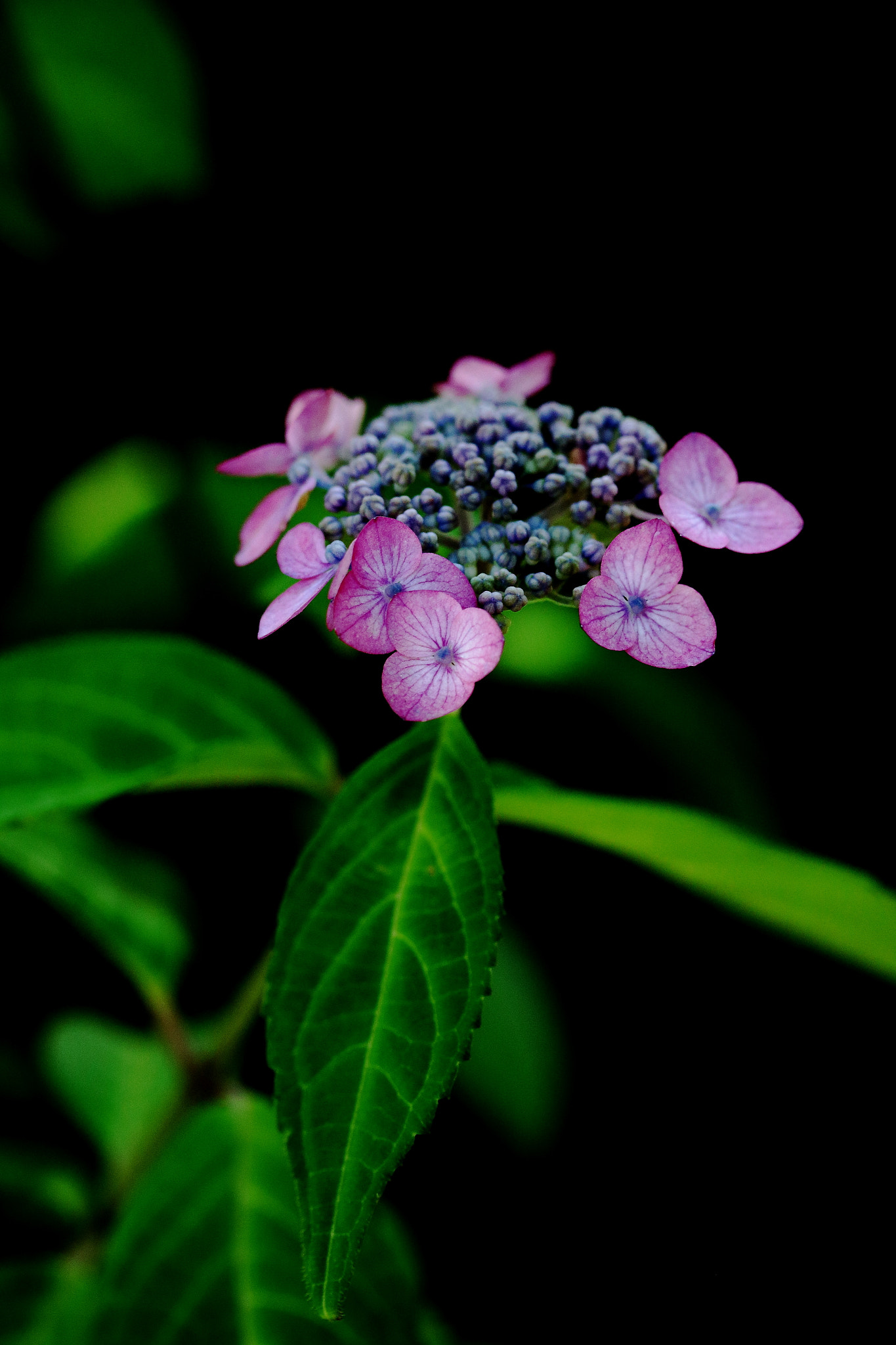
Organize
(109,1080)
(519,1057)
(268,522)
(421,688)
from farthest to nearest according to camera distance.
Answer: (519,1057) < (109,1080) < (268,522) < (421,688)

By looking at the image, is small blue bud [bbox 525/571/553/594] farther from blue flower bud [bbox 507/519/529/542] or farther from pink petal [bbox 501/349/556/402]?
pink petal [bbox 501/349/556/402]

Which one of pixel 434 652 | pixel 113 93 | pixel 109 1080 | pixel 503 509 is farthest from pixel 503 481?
pixel 113 93

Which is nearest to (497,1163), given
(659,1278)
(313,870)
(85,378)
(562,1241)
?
(562,1241)

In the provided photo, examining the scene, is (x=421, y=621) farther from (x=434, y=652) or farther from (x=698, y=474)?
(x=698, y=474)

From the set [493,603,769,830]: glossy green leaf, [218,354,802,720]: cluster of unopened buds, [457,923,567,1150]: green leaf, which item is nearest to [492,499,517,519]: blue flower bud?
[218,354,802,720]: cluster of unopened buds

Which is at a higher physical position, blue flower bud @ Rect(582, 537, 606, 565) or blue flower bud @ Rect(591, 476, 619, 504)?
blue flower bud @ Rect(591, 476, 619, 504)

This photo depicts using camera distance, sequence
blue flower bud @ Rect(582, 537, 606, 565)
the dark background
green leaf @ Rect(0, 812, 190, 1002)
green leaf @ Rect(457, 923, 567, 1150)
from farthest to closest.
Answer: the dark background, green leaf @ Rect(457, 923, 567, 1150), green leaf @ Rect(0, 812, 190, 1002), blue flower bud @ Rect(582, 537, 606, 565)

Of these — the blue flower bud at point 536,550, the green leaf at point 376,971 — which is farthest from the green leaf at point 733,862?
the blue flower bud at point 536,550

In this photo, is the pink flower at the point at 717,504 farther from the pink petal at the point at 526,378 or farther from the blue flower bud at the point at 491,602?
the pink petal at the point at 526,378
